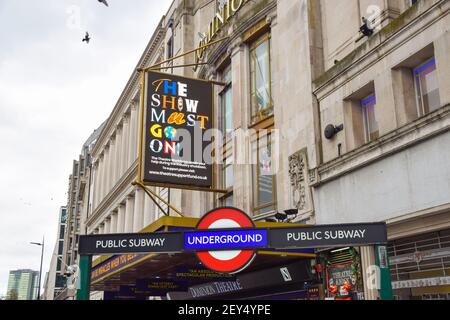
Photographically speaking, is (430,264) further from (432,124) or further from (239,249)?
(239,249)

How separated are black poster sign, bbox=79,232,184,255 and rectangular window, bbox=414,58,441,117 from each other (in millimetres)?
6846

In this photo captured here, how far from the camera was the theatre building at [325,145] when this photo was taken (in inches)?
461

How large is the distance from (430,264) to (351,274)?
2.52m

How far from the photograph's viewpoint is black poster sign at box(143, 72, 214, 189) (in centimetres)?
1861

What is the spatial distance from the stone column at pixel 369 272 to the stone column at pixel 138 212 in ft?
73.7

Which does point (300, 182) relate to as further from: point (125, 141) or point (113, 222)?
point (113, 222)

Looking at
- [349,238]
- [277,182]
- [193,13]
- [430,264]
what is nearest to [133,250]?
[349,238]

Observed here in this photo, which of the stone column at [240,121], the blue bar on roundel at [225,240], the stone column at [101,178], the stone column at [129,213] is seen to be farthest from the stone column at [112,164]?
the blue bar on roundel at [225,240]

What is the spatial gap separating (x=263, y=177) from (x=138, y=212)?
1736cm

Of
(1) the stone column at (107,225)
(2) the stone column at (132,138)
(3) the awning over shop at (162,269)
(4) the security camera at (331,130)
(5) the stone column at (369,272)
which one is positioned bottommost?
(5) the stone column at (369,272)

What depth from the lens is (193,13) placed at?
92.7 feet

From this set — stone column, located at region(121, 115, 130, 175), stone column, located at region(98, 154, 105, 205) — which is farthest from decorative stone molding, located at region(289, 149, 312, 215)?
stone column, located at region(98, 154, 105, 205)

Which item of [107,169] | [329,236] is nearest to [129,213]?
[107,169]

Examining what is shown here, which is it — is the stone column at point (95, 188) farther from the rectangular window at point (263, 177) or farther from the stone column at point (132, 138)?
the rectangular window at point (263, 177)
